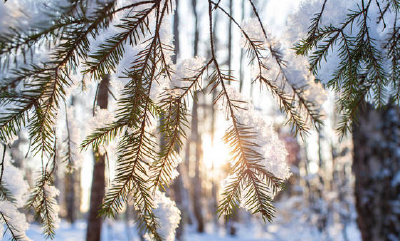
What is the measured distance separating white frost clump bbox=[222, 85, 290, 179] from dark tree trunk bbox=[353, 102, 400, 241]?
2.95m

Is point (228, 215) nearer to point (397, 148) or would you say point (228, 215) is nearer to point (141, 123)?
point (141, 123)

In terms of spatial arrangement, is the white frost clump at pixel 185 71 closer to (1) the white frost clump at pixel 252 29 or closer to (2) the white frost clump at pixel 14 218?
(1) the white frost clump at pixel 252 29

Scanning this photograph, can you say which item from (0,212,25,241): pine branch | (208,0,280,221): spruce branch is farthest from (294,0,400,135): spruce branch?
(0,212,25,241): pine branch

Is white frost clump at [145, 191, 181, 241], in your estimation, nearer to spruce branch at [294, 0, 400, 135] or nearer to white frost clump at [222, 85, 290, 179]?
white frost clump at [222, 85, 290, 179]

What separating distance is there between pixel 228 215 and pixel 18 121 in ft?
2.50

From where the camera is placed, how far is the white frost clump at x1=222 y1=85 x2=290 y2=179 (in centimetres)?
104

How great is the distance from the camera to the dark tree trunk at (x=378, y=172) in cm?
329

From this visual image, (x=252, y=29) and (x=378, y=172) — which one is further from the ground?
(x=252, y=29)

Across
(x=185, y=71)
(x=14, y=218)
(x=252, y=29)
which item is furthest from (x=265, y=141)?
(x=14, y=218)

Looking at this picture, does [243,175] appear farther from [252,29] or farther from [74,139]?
[74,139]

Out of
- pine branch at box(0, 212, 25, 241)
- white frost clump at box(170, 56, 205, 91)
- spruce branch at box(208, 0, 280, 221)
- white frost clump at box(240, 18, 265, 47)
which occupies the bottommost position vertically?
pine branch at box(0, 212, 25, 241)

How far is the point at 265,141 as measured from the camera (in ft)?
3.47

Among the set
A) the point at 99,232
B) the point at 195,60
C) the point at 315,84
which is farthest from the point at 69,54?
the point at 99,232

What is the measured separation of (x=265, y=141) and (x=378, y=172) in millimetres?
3184
